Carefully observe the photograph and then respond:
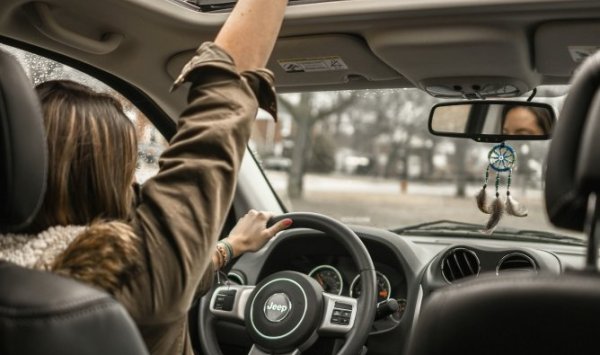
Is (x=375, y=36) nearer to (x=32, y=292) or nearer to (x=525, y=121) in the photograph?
(x=525, y=121)

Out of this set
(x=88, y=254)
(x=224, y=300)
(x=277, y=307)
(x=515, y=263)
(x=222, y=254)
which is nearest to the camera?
(x=88, y=254)

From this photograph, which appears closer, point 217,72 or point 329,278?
point 217,72

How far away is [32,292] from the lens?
1.30 m

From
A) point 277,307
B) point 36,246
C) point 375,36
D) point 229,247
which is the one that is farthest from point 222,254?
point 36,246

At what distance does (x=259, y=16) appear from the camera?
171cm

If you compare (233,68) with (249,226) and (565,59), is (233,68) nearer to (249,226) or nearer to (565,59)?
(249,226)

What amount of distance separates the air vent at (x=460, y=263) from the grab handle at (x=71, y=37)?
163cm

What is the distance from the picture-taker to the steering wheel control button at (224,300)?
3.09m

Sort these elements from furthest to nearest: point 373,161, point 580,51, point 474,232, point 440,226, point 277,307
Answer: point 373,161, point 440,226, point 474,232, point 277,307, point 580,51

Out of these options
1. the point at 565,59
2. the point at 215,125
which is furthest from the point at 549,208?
the point at 565,59

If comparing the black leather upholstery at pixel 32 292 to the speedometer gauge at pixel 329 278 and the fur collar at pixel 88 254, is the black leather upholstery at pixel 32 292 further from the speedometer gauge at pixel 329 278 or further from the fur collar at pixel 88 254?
the speedometer gauge at pixel 329 278

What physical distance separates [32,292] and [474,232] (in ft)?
8.03

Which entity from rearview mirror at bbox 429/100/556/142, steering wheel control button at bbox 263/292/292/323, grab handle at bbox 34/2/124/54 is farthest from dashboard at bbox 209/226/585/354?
grab handle at bbox 34/2/124/54

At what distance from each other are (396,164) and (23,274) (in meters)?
15.3
